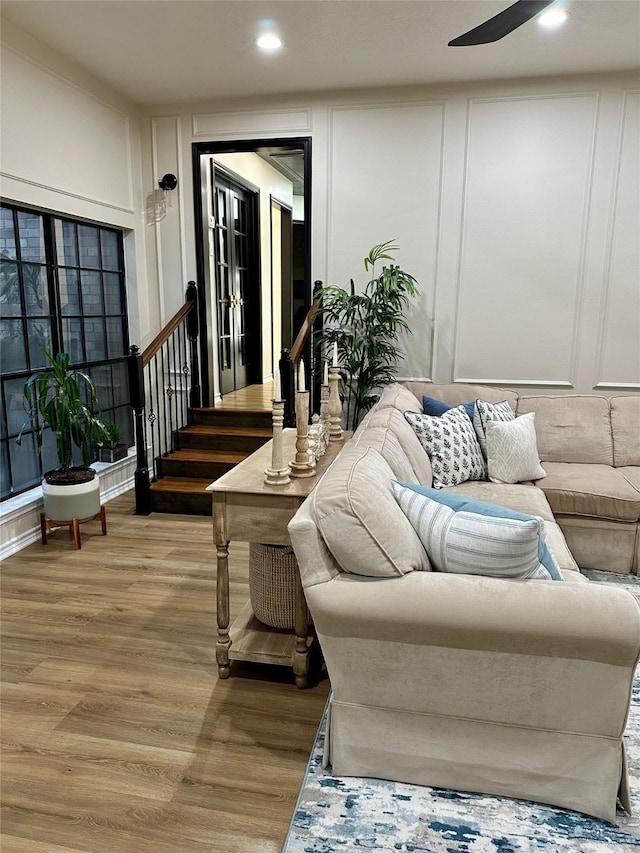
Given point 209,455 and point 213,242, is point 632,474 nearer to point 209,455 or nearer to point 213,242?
point 209,455

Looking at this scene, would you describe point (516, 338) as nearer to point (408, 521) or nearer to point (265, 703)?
point (408, 521)

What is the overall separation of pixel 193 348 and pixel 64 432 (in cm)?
164

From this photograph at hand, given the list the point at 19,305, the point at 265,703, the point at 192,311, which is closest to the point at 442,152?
the point at 192,311

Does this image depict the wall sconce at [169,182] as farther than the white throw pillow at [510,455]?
Yes

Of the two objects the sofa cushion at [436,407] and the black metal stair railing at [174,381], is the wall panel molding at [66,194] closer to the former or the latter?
the black metal stair railing at [174,381]

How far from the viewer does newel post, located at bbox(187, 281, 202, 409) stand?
4.86 m

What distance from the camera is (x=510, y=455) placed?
331 cm

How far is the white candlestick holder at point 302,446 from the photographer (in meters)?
2.28

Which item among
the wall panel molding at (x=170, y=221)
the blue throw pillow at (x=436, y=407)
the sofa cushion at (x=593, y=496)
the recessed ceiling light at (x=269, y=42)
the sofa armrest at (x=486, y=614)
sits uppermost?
the recessed ceiling light at (x=269, y=42)

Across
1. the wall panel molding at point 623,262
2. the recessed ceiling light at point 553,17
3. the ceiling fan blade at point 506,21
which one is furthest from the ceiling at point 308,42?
the ceiling fan blade at point 506,21

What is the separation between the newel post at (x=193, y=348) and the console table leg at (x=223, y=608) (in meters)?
2.86

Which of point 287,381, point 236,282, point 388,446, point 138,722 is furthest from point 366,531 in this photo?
point 236,282

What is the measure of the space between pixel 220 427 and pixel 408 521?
3.20 m

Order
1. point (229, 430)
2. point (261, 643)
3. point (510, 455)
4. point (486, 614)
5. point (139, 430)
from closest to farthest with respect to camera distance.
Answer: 1. point (486, 614)
2. point (261, 643)
3. point (510, 455)
4. point (139, 430)
5. point (229, 430)
